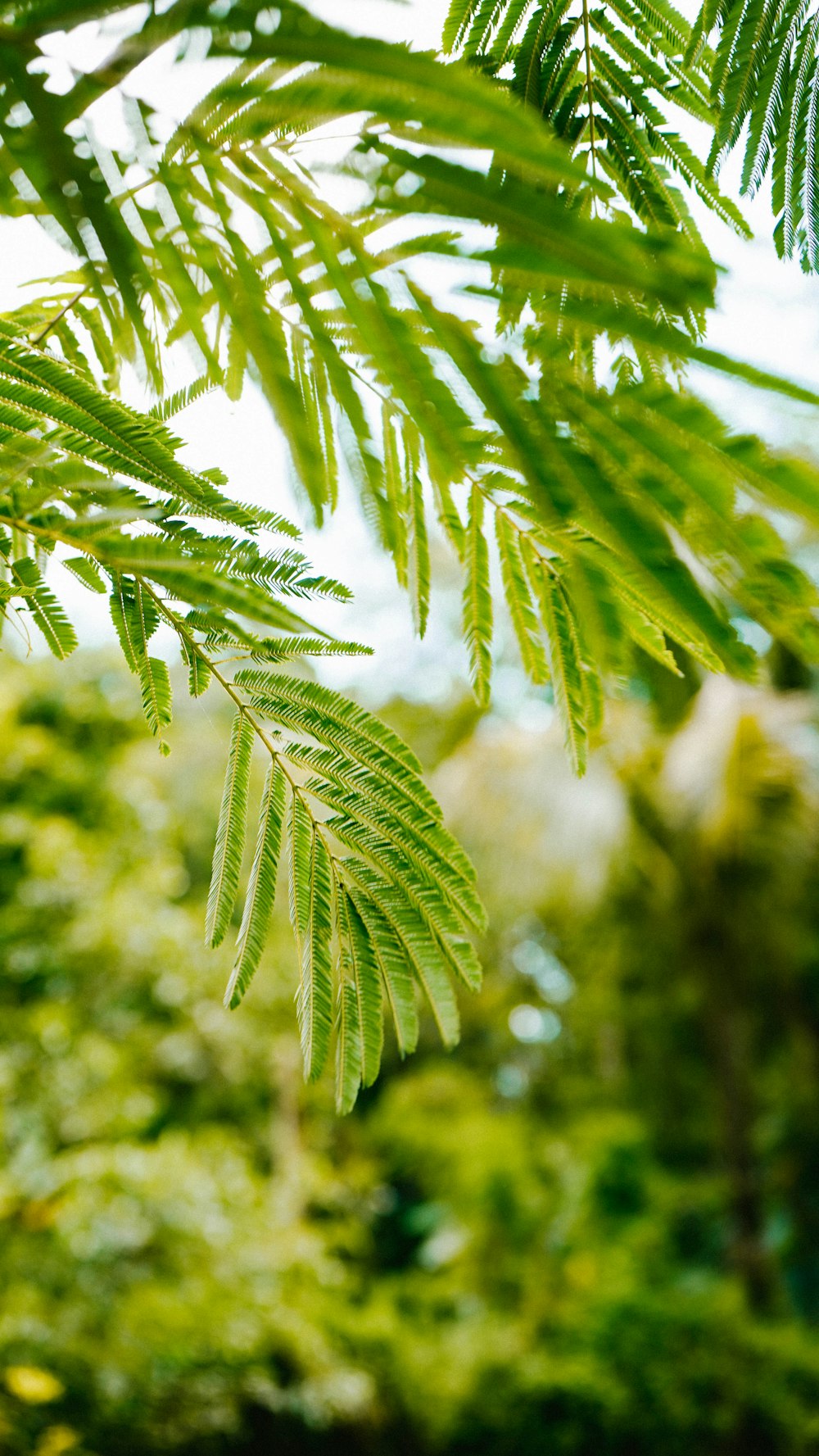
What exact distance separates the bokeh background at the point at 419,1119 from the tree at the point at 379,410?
189 mm

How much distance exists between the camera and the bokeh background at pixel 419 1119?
3.52 meters

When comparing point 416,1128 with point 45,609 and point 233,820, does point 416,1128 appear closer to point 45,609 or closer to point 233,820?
point 233,820

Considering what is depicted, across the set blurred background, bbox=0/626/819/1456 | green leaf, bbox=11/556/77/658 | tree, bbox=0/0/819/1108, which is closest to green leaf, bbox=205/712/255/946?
tree, bbox=0/0/819/1108

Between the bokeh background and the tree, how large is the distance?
19cm

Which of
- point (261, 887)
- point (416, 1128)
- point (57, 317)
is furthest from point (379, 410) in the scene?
point (416, 1128)

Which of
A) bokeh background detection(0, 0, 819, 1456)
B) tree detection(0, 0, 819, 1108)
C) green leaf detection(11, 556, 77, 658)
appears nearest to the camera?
tree detection(0, 0, 819, 1108)

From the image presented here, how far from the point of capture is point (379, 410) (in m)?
0.68

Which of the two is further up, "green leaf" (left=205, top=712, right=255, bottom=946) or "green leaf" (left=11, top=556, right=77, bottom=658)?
"green leaf" (left=11, top=556, right=77, bottom=658)

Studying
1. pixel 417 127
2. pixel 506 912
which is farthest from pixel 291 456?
pixel 506 912

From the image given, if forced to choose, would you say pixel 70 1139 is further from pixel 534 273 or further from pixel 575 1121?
pixel 575 1121

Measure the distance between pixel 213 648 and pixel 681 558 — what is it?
0.40 metres

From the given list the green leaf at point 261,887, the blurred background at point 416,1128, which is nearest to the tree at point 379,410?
the green leaf at point 261,887

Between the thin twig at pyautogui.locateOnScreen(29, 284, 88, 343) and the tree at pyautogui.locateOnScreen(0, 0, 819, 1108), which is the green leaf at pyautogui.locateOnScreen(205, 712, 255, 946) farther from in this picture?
the thin twig at pyautogui.locateOnScreen(29, 284, 88, 343)

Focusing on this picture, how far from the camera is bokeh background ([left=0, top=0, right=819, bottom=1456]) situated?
11.6ft
